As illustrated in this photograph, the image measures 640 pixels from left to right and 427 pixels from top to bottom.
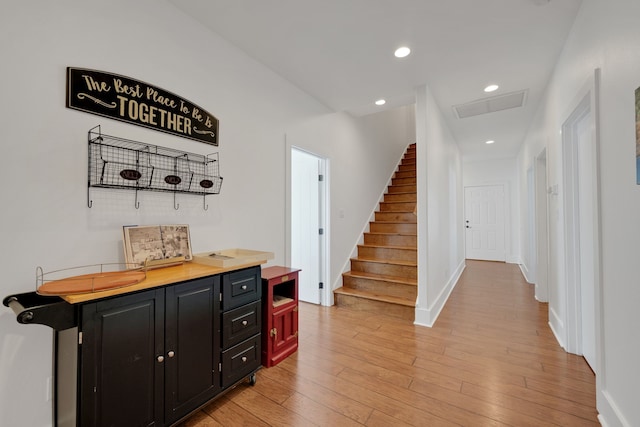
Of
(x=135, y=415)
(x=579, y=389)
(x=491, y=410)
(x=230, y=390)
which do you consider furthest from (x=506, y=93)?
(x=135, y=415)

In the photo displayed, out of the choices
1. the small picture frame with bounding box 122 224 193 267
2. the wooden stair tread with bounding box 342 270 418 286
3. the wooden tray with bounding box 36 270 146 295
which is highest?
the small picture frame with bounding box 122 224 193 267

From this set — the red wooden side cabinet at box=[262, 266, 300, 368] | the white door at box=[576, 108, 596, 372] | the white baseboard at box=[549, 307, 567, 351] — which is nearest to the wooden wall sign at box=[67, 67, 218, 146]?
the red wooden side cabinet at box=[262, 266, 300, 368]

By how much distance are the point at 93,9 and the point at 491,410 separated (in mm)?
3412

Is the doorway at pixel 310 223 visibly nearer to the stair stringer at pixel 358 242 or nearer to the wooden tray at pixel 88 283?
the stair stringer at pixel 358 242

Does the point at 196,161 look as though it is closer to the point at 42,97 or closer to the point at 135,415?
the point at 42,97

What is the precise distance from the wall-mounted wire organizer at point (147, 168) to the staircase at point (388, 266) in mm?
2407

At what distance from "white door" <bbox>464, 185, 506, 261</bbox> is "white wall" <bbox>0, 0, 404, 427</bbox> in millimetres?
7224

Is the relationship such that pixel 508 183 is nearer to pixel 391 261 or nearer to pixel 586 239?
pixel 391 261

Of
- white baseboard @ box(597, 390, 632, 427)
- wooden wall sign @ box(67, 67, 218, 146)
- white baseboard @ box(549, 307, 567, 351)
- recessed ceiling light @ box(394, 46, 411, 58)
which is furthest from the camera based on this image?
white baseboard @ box(549, 307, 567, 351)

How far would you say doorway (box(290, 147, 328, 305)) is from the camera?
377 cm

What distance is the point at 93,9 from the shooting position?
5.19 feet

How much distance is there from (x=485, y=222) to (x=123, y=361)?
8.29m

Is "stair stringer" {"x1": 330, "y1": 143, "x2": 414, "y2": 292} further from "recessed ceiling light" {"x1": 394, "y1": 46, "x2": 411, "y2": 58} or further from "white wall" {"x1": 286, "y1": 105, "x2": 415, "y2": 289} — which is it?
"recessed ceiling light" {"x1": 394, "y1": 46, "x2": 411, "y2": 58}

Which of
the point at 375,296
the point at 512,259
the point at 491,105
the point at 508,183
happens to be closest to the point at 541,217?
the point at 491,105
